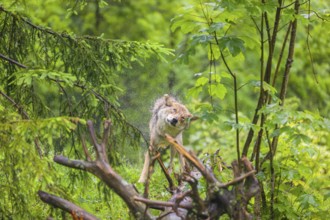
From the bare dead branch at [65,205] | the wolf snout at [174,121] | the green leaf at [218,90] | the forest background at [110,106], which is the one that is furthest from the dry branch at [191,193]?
the wolf snout at [174,121]

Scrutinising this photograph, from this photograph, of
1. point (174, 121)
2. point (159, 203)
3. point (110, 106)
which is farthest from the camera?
point (174, 121)

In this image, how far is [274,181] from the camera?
5.71m

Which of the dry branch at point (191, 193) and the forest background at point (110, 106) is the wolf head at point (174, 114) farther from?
the dry branch at point (191, 193)

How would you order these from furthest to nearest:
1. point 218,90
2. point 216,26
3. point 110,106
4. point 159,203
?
1. point 110,106
2. point 218,90
3. point 216,26
4. point 159,203

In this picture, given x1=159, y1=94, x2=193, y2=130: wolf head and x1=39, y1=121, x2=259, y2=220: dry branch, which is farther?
x1=159, y1=94, x2=193, y2=130: wolf head

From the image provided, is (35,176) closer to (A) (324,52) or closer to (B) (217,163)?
(B) (217,163)

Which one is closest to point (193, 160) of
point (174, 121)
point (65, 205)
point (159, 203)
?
point (159, 203)

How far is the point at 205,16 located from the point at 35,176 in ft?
6.10

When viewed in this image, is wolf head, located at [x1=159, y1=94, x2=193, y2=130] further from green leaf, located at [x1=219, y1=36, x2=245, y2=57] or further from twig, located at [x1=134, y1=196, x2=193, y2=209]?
twig, located at [x1=134, y1=196, x2=193, y2=209]

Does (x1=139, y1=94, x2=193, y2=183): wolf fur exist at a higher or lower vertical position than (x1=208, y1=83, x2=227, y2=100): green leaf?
higher

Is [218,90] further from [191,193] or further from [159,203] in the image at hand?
[159,203]

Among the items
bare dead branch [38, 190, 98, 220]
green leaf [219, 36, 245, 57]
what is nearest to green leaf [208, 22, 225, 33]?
green leaf [219, 36, 245, 57]

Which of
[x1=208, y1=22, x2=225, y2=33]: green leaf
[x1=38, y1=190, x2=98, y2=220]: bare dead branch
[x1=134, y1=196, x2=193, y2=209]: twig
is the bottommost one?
[x1=134, y1=196, x2=193, y2=209]: twig

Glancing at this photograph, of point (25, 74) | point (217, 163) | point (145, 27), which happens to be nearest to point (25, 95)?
point (25, 74)
